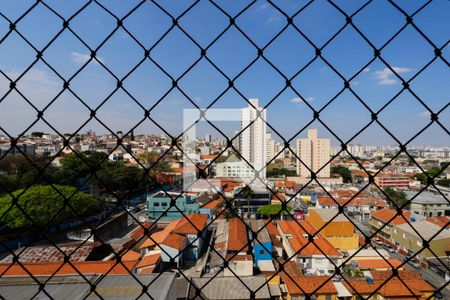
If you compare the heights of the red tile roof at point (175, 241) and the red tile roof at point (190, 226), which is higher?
the red tile roof at point (190, 226)

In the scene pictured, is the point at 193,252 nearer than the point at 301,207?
Yes

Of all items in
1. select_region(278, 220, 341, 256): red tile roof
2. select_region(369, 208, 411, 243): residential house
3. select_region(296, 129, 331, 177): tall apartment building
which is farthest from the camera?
select_region(296, 129, 331, 177): tall apartment building

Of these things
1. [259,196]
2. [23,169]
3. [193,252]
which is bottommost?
[193,252]

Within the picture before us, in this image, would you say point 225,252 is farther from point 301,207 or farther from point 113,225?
point 301,207

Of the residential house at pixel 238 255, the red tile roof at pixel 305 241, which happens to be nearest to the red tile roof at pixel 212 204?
the red tile roof at pixel 305 241

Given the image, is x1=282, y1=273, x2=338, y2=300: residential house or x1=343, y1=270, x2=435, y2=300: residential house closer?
x1=343, y1=270, x2=435, y2=300: residential house

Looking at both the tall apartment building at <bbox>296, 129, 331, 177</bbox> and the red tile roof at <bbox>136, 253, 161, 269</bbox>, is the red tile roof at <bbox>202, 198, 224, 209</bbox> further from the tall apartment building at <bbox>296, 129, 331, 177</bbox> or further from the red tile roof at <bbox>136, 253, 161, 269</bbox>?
the tall apartment building at <bbox>296, 129, 331, 177</bbox>

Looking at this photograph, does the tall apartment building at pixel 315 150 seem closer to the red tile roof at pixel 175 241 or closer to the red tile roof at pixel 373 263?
the red tile roof at pixel 373 263

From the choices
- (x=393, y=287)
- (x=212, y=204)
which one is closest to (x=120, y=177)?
(x=212, y=204)

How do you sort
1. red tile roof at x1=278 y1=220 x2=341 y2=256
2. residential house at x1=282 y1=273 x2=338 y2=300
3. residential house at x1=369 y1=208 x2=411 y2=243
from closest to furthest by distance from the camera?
residential house at x1=282 y1=273 x2=338 y2=300, red tile roof at x1=278 y1=220 x2=341 y2=256, residential house at x1=369 y1=208 x2=411 y2=243

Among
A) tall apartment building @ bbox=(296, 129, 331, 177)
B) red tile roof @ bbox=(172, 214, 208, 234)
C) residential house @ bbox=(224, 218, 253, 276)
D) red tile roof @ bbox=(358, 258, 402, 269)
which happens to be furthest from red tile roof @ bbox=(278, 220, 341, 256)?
tall apartment building @ bbox=(296, 129, 331, 177)

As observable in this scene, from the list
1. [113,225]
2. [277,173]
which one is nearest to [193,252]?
[113,225]
